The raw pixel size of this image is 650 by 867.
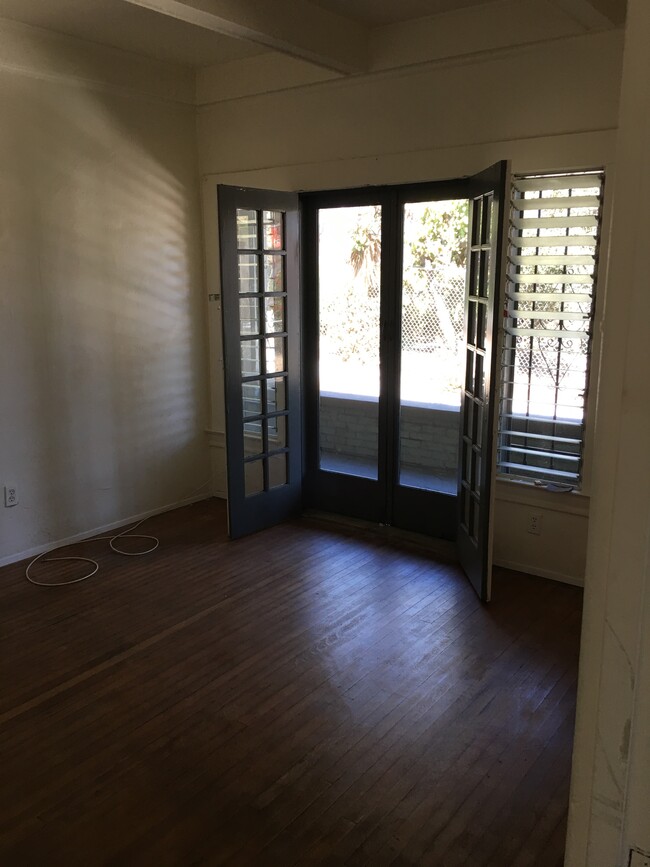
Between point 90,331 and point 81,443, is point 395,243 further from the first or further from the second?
point 81,443

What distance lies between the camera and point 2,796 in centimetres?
244

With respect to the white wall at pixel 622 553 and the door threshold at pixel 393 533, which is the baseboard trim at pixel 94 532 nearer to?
the door threshold at pixel 393 533

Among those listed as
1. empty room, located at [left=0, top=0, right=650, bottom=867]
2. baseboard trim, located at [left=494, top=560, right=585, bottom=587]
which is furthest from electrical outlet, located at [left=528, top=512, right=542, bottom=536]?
baseboard trim, located at [left=494, top=560, right=585, bottom=587]

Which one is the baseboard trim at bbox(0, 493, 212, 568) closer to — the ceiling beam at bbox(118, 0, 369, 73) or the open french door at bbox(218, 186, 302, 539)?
the open french door at bbox(218, 186, 302, 539)

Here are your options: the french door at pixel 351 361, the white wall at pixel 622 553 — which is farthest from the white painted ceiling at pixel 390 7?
the white wall at pixel 622 553

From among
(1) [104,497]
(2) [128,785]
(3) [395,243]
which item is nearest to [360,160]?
(3) [395,243]

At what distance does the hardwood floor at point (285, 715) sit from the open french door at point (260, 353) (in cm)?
67

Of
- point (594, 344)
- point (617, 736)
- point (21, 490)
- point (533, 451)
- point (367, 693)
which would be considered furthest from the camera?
point (21, 490)

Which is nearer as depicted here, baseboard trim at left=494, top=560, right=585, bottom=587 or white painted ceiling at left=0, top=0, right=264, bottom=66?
white painted ceiling at left=0, top=0, right=264, bottom=66

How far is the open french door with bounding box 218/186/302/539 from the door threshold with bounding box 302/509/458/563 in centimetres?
23

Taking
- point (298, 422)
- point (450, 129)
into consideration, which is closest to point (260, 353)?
point (298, 422)

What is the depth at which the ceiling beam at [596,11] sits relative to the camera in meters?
3.20

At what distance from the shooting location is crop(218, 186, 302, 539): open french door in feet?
14.7

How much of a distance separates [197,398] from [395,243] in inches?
76.4
